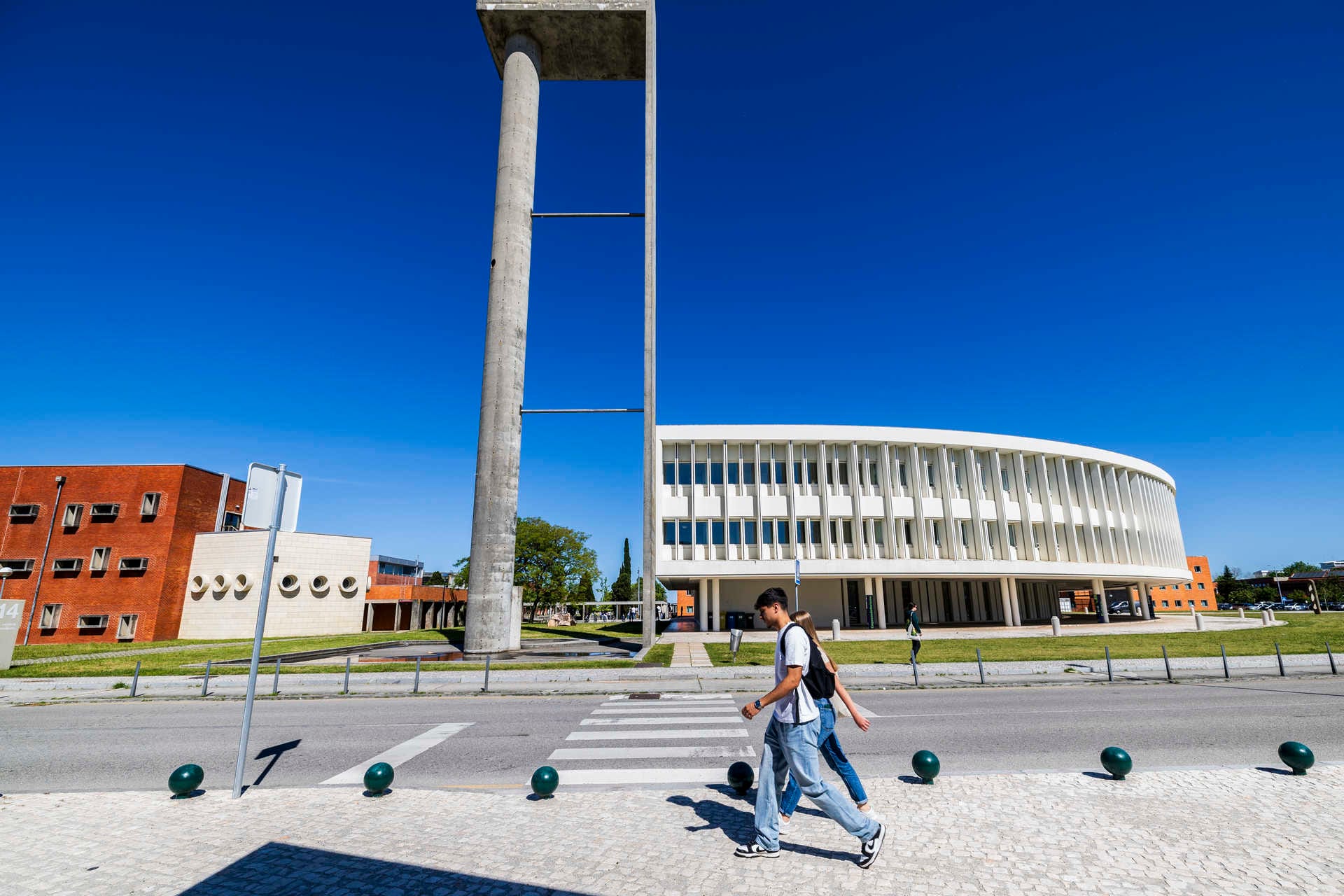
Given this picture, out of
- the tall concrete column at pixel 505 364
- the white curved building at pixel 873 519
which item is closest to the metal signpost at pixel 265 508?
the tall concrete column at pixel 505 364

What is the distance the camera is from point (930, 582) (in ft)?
150

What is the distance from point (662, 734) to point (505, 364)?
1755cm

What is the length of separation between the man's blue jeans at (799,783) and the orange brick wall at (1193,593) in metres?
126

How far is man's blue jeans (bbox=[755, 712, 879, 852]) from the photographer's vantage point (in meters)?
4.46

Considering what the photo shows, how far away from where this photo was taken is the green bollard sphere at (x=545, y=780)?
19.7 feet

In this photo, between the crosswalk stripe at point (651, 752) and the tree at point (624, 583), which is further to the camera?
the tree at point (624, 583)

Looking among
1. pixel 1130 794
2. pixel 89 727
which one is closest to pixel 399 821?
pixel 1130 794

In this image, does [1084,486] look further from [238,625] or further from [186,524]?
[186,524]

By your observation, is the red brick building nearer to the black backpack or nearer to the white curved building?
the white curved building

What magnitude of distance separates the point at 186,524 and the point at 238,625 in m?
7.31

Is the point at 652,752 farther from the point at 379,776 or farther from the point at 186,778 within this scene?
the point at 186,778

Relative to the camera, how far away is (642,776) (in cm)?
702

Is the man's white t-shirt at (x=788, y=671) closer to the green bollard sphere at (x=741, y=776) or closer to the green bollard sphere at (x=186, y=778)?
the green bollard sphere at (x=741, y=776)

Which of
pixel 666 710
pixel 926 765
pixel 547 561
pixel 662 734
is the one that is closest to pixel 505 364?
pixel 666 710
